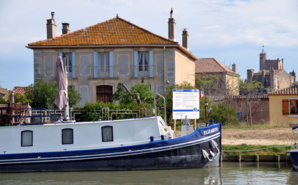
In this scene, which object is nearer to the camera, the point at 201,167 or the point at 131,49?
the point at 201,167

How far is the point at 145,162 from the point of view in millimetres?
20609

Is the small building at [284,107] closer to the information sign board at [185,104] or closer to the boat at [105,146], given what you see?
the information sign board at [185,104]

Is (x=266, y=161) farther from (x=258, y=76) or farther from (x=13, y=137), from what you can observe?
(x=258, y=76)

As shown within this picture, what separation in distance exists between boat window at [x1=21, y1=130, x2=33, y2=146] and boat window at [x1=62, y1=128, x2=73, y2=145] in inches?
55.5

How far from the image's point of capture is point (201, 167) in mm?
21094

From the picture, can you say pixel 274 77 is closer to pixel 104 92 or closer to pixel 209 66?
pixel 209 66

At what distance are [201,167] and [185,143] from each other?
1426 mm

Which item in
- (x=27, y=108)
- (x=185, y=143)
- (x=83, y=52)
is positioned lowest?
(x=185, y=143)

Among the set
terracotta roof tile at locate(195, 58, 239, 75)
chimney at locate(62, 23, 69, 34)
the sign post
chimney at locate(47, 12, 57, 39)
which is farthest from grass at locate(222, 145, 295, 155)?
terracotta roof tile at locate(195, 58, 239, 75)

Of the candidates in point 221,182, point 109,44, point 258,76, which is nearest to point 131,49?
point 109,44

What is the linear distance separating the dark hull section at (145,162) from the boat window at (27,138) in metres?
0.89

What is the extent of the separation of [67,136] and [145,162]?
11.5 ft

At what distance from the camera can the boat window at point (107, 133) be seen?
2102cm

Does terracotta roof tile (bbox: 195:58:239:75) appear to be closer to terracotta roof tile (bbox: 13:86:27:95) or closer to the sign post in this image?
terracotta roof tile (bbox: 13:86:27:95)
